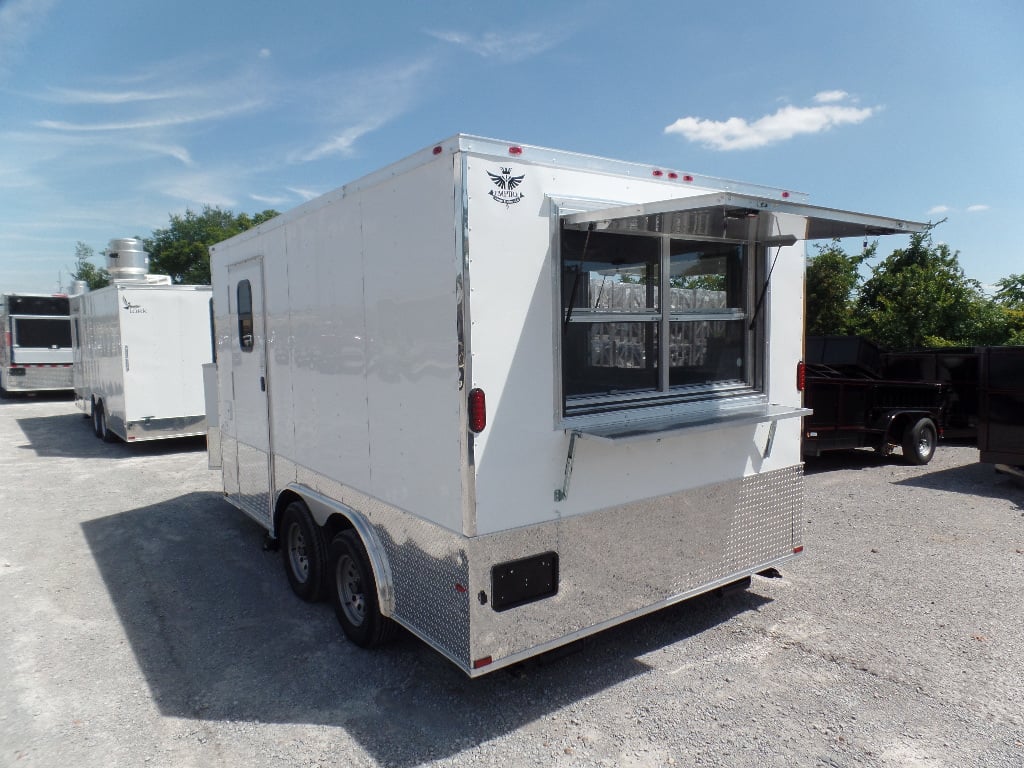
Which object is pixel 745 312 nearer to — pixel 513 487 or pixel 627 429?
pixel 627 429

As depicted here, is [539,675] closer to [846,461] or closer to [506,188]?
[506,188]

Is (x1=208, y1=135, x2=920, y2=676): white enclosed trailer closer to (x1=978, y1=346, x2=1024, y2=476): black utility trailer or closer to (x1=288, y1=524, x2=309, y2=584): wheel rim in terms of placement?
(x1=288, y1=524, x2=309, y2=584): wheel rim

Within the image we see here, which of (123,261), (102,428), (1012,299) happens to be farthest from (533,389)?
(1012,299)

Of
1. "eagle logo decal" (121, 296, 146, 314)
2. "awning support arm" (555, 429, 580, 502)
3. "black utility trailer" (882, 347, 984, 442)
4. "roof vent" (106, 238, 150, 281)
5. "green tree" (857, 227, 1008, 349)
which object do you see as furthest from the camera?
"green tree" (857, 227, 1008, 349)

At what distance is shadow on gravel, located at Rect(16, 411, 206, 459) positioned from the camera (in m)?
10.9

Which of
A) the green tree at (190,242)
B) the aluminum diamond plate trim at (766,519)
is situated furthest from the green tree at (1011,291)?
the green tree at (190,242)

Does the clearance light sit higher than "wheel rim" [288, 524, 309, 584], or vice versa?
the clearance light

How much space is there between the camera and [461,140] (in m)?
2.83

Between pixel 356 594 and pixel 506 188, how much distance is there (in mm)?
2452

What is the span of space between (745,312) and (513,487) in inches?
76.4

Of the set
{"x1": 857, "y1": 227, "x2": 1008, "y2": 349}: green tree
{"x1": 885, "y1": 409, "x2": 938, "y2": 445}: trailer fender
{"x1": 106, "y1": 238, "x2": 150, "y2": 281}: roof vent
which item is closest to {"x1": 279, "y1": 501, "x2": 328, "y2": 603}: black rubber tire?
{"x1": 885, "y1": 409, "x2": 938, "y2": 445}: trailer fender

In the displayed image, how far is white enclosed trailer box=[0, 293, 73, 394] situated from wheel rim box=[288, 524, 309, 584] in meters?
16.4

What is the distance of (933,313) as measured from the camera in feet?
45.8

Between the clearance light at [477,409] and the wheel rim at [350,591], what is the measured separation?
1.52 metres
